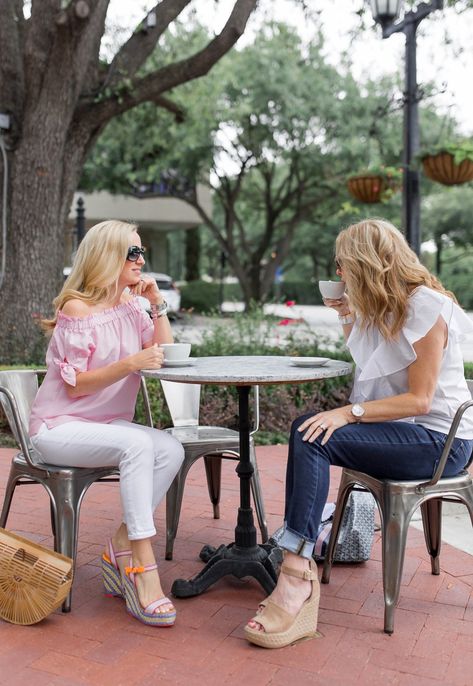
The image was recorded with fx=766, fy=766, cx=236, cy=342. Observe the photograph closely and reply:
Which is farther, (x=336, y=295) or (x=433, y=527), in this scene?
(x=433, y=527)

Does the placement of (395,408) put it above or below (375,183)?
below

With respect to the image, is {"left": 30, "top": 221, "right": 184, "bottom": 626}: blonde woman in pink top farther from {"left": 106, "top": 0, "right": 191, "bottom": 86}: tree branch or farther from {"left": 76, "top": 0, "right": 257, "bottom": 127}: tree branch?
{"left": 106, "top": 0, "right": 191, "bottom": 86}: tree branch

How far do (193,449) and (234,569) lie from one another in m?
0.62

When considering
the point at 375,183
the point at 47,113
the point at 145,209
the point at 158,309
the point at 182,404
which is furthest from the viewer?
the point at 145,209

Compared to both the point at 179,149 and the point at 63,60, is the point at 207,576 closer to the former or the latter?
the point at 63,60

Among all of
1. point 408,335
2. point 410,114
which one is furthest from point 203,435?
point 410,114

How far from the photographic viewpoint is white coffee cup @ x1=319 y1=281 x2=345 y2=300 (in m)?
3.03

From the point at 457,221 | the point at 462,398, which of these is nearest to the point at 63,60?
the point at 462,398

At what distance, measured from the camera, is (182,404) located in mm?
4027

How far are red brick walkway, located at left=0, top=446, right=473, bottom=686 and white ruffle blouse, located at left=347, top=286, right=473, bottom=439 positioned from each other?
730 millimetres

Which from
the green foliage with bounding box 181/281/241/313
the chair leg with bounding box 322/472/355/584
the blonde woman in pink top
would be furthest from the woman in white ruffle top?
the green foliage with bounding box 181/281/241/313

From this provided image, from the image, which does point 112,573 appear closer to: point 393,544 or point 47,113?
point 393,544

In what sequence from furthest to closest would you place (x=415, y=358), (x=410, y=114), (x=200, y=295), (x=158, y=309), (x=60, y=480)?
1. (x=200, y=295)
2. (x=410, y=114)
3. (x=158, y=309)
4. (x=60, y=480)
5. (x=415, y=358)

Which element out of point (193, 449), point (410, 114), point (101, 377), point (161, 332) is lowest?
point (193, 449)
